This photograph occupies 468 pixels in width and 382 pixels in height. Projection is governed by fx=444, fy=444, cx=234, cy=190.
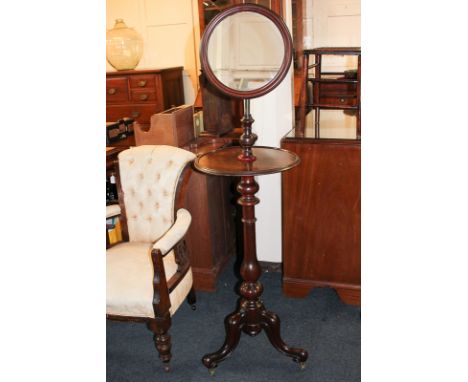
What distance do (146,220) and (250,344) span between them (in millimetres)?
813

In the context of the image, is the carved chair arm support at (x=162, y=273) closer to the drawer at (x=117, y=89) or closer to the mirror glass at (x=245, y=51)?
the mirror glass at (x=245, y=51)

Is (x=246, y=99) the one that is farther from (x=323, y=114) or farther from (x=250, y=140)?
(x=323, y=114)

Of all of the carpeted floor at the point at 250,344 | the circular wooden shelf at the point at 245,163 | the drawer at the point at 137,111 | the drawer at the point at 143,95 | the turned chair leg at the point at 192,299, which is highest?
the drawer at the point at 143,95

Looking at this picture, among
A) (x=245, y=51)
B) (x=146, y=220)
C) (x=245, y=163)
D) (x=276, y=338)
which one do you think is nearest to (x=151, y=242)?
(x=146, y=220)

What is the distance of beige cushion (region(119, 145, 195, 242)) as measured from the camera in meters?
2.19

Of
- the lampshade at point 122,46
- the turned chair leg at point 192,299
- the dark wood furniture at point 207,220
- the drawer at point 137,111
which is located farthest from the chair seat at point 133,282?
the lampshade at point 122,46

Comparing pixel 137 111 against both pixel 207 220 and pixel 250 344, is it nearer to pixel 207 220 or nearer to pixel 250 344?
pixel 207 220

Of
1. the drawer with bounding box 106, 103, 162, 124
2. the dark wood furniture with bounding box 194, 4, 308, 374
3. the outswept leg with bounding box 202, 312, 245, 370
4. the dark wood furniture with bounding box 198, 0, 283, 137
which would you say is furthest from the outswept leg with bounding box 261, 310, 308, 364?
the drawer with bounding box 106, 103, 162, 124

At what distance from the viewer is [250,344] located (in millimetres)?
2193

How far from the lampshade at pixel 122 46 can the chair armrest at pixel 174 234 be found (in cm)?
221

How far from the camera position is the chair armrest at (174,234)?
74.7 inches

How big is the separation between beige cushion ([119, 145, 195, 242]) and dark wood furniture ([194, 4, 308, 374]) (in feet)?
1.47

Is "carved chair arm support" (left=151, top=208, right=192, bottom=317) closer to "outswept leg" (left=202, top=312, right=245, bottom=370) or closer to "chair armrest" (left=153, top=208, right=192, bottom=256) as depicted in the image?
"chair armrest" (left=153, top=208, right=192, bottom=256)
